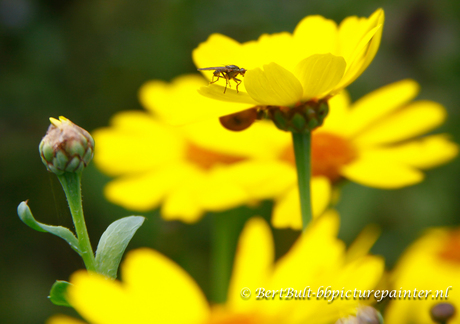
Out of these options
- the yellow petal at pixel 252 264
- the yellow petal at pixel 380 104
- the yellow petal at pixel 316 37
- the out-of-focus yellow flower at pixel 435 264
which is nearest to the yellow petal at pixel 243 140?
the yellow petal at pixel 380 104

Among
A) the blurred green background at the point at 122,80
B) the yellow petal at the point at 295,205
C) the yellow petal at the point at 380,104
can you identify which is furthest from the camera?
the blurred green background at the point at 122,80

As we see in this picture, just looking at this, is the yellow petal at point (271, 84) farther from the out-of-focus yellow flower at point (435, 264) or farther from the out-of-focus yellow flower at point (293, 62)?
the out-of-focus yellow flower at point (435, 264)

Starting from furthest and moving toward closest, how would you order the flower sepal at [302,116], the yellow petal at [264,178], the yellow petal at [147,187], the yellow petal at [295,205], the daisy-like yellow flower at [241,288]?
the yellow petal at [147,187] → the yellow petal at [264,178] → the yellow petal at [295,205] → the flower sepal at [302,116] → the daisy-like yellow flower at [241,288]

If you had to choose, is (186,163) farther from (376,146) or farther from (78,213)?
(78,213)

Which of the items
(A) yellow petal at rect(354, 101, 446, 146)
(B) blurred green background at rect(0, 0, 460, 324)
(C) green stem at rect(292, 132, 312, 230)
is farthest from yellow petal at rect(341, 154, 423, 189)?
(B) blurred green background at rect(0, 0, 460, 324)

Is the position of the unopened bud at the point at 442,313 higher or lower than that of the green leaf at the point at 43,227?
lower

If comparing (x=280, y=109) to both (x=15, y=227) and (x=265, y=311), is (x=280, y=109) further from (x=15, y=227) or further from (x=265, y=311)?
(x=15, y=227)
